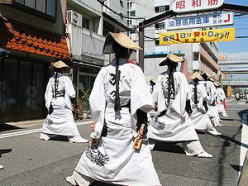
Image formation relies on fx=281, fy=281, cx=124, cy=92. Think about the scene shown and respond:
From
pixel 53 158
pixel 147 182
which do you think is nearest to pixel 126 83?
pixel 147 182

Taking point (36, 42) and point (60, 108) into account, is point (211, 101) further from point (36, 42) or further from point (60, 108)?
point (36, 42)

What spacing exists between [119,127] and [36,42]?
8.39 meters

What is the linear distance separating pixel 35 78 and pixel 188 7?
290 inches

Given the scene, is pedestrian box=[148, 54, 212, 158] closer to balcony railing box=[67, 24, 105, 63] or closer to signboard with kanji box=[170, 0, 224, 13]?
signboard with kanji box=[170, 0, 224, 13]

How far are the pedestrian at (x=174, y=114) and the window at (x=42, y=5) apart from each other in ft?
23.7

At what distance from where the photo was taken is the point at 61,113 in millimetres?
7117

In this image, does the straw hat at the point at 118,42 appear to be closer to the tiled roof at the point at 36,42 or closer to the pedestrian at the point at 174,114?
the pedestrian at the point at 174,114

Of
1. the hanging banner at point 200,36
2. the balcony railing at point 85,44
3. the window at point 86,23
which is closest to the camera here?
the balcony railing at point 85,44

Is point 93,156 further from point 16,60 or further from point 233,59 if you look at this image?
point 233,59

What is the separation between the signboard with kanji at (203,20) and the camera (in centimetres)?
1361

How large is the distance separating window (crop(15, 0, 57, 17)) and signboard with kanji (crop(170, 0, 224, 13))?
537 centimetres

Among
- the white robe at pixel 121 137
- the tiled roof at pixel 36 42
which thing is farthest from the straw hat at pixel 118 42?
the tiled roof at pixel 36 42

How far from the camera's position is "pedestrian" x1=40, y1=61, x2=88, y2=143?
7032mm

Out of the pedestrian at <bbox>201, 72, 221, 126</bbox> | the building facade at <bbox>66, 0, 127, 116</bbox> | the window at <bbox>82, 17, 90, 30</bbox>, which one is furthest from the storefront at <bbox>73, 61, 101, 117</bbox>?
the pedestrian at <bbox>201, 72, 221, 126</bbox>
